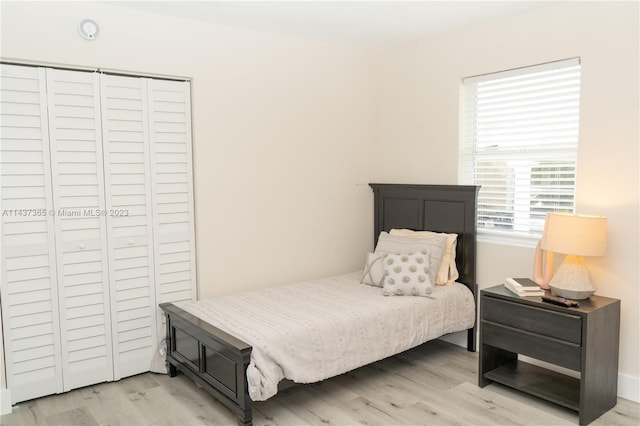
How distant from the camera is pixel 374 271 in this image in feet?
12.2

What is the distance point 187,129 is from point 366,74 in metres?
1.72

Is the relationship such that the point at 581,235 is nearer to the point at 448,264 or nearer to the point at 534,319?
the point at 534,319

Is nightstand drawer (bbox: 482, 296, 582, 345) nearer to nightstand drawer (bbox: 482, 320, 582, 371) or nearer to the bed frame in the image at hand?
nightstand drawer (bbox: 482, 320, 582, 371)

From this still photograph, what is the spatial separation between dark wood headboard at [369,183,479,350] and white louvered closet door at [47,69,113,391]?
223 cm

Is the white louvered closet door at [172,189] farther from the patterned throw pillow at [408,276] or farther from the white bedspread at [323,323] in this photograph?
the patterned throw pillow at [408,276]

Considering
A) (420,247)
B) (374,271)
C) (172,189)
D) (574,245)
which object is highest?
(172,189)

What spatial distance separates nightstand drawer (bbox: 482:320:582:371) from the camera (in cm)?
273

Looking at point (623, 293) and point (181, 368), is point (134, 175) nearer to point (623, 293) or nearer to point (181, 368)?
point (181, 368)

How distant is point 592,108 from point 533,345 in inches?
57.6

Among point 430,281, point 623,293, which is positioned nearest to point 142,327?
point 430,281

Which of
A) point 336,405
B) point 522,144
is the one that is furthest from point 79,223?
point 522,144

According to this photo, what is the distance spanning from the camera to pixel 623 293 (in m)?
2.99

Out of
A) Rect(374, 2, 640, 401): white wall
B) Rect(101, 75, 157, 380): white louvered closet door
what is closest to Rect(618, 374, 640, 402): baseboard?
Rect(374, 2, 640, 401): white wall

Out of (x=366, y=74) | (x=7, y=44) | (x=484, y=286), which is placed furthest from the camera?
(x=366, y=74)
